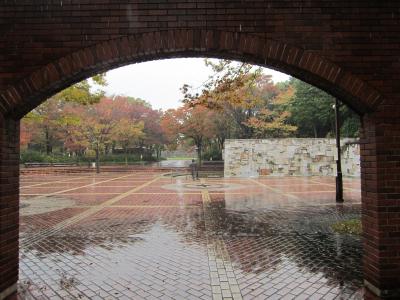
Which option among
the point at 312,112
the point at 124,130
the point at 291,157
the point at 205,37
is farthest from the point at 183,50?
the point at 124,130

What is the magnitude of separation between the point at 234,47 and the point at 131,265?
12.9 ft

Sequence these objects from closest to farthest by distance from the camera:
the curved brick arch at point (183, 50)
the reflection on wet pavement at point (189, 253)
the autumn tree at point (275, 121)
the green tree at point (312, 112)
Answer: the curved brick arch at point (183, 50), the reflection on wet pavement at point (189, 253), the green tree at point (312, 112), the autumn tree at point (275, 121)

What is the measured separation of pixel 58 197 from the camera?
1496 cm

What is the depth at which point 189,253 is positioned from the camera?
6.41m

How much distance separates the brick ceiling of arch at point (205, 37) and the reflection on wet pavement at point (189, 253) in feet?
8.67

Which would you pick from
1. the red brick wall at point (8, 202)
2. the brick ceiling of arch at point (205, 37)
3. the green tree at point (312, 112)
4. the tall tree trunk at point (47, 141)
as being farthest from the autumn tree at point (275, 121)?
the red brick wall at point (8, 202)

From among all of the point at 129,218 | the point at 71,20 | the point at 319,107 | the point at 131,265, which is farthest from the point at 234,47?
the point at 319,107

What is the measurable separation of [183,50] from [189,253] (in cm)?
388

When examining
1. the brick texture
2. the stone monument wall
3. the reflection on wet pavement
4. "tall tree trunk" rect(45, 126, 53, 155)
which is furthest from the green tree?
"tall tree trunk" rect(45, 126, 53, 155)

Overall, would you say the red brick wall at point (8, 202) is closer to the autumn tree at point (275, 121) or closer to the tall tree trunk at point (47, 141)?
the autumn tree at point (275, 121)

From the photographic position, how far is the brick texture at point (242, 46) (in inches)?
166

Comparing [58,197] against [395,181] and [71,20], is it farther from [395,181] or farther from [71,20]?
[395,181]

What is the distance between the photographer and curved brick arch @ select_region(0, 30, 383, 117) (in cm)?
421

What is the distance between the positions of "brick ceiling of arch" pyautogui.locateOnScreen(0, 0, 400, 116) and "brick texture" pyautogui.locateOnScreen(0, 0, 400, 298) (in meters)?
0.01
